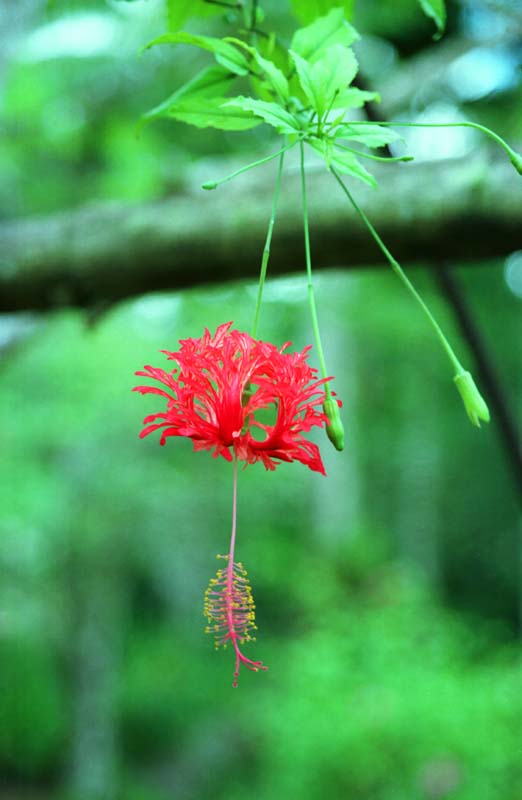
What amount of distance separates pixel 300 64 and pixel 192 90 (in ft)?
0.56

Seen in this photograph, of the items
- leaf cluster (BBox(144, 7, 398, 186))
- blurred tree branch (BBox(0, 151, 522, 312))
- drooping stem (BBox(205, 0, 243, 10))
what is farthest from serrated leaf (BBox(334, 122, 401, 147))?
blurred tree branch (BBox(0, 151, 522, 312))

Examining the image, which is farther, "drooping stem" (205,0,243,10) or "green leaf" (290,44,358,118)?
"drooping stem" (205,0,243,10)

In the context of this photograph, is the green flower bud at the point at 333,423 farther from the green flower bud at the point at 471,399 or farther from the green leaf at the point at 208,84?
the green leaf at the point at 208,84

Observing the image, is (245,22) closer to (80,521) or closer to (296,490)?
(80,521)

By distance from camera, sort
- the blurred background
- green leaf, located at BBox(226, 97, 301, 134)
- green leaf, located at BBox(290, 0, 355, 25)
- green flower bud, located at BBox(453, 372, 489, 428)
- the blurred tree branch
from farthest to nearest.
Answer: the blurred background
the blurred tree branch
green leaf, located at BBox(290, 0, 355, 25)
green flower bud, located at BBox(453, 372, 489, 428)
green leaf, located at BBox(226, 97, 301, 134)

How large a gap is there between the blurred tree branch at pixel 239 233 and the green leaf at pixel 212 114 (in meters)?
0.47

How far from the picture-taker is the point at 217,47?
68 cm

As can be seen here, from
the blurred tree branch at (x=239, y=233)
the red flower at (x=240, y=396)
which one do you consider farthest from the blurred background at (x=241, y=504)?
the red flower at (x=240, y=396)

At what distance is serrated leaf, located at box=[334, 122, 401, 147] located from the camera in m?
0.61

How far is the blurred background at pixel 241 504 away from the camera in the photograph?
2.71 meters

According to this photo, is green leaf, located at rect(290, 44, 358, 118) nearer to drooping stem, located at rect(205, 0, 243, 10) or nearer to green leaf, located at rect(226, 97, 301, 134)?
green leaf, located at rect(226, 97, 301, 134)

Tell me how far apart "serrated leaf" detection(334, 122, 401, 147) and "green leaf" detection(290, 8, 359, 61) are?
8cm

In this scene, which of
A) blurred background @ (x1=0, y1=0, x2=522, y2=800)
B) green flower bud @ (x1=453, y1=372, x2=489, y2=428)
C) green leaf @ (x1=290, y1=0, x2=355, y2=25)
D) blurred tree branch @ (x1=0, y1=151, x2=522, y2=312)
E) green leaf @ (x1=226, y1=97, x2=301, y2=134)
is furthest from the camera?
blurred background @ (x1=0, y1=0, x2=522, y2=800)

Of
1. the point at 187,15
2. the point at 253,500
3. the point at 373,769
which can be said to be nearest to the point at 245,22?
the point at 187,15
